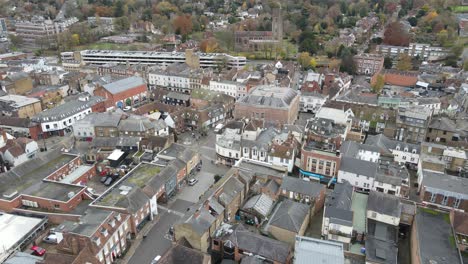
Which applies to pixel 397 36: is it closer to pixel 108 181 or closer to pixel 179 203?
pixel 179 203

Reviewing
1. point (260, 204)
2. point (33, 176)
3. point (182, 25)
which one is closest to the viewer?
point (260, 204)

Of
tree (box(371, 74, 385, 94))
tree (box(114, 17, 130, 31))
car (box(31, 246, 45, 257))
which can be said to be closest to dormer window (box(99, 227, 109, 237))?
car (box(31, 246, 45, 257))

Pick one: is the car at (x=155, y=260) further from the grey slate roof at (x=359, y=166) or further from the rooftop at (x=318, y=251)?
the grey slate roof at (x=359, y=166)

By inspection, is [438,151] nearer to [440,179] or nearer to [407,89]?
[440,179]

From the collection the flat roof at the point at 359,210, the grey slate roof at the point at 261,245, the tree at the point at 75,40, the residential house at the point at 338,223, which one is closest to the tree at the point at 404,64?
the flat roof at the point at 359,210

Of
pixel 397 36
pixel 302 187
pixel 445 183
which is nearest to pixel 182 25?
pixel 397 36

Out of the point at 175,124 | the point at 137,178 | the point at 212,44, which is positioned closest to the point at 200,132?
the point at 175,124

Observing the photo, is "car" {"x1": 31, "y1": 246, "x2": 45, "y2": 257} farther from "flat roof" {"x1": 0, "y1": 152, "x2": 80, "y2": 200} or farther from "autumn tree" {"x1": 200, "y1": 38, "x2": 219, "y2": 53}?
"autumn tree" {"x1": 200, "y1": 38, "x2": 219, "y2": 53}
